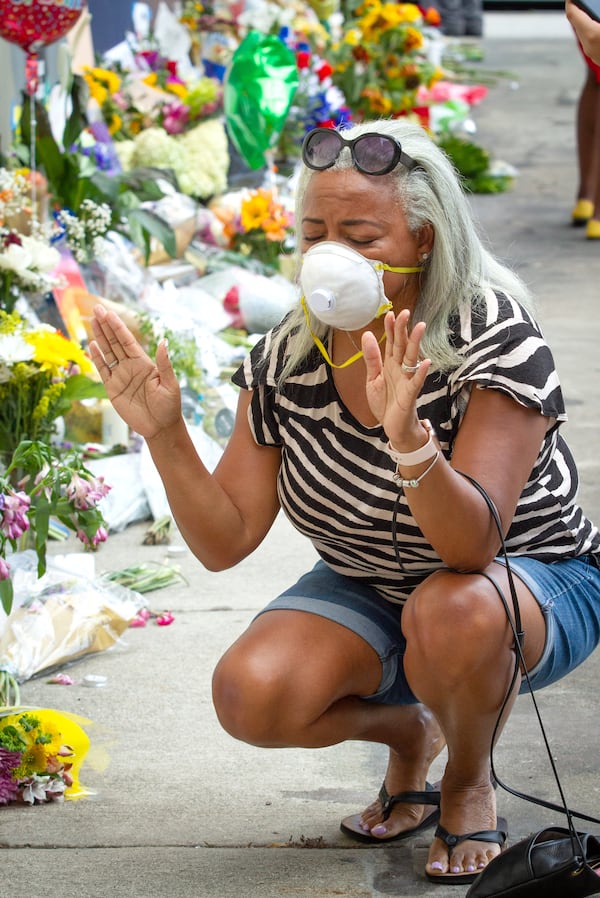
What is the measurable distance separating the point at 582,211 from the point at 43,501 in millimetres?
5811

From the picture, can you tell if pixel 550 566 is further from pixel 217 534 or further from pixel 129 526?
pixel 129 526

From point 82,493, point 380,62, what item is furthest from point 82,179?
point 380,62

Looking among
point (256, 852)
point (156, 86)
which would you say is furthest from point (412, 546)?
point (156, 86)

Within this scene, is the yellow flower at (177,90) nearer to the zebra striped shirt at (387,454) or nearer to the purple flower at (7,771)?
the zebra striped shirt at (387,454)

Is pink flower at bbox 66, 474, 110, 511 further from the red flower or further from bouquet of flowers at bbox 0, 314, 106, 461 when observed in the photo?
the red flower

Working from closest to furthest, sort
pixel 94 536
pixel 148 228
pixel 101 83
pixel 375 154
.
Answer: pixel 375 154 < pixel 94 536 < pixel 148 228 < pixel 101 83

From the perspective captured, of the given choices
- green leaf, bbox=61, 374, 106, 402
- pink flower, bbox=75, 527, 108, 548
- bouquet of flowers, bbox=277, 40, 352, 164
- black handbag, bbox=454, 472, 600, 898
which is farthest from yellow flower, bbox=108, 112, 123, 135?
black handbag, bbox=454, 472, 600, 898

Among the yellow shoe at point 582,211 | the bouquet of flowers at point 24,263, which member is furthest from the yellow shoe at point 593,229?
the bouquet of flowers at point 24,263

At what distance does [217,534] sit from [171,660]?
811mm

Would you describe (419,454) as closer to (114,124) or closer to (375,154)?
(375,154)

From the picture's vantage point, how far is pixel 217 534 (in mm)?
2201

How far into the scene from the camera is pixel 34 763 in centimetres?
232

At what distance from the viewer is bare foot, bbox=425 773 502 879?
2.03 m

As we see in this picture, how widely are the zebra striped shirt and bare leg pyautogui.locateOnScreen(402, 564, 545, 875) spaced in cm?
14
